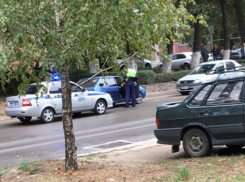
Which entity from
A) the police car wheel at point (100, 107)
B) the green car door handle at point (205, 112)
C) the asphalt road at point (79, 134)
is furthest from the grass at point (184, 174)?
the police car wheel at point (100, 107)

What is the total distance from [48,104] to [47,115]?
0.42 m

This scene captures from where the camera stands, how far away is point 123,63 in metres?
8.36

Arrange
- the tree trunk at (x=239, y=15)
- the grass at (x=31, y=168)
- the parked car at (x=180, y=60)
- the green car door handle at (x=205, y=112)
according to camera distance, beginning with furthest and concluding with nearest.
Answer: the parked car at (x=180, y=60) < the tree trunk at (x=239, y=15) < the green car door handle at (x=205, y=112) < the grass at (x=31, y=168)

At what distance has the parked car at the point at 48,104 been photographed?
59.3ft

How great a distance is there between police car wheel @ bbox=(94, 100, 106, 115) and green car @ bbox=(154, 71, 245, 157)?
32.9ft

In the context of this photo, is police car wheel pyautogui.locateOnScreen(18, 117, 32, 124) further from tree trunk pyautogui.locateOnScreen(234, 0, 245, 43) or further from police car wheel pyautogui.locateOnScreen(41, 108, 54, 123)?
tree trunk pyautogui.locateOnScreen(234, 0, 245, 43)

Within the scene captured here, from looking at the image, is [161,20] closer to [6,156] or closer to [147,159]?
[147,159]

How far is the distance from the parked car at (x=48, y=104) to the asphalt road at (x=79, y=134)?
36 cm

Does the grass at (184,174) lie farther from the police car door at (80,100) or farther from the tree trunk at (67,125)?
the police car door at (80,100)

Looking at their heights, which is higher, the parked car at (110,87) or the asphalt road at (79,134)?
the parked car at (110,87)

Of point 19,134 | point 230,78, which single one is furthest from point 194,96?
point 19,134

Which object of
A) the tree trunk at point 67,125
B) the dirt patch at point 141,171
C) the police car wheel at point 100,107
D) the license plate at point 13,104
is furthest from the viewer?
the police car wheel at point 100,107

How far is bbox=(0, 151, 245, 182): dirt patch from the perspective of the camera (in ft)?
25.3

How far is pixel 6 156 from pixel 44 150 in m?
0.96
